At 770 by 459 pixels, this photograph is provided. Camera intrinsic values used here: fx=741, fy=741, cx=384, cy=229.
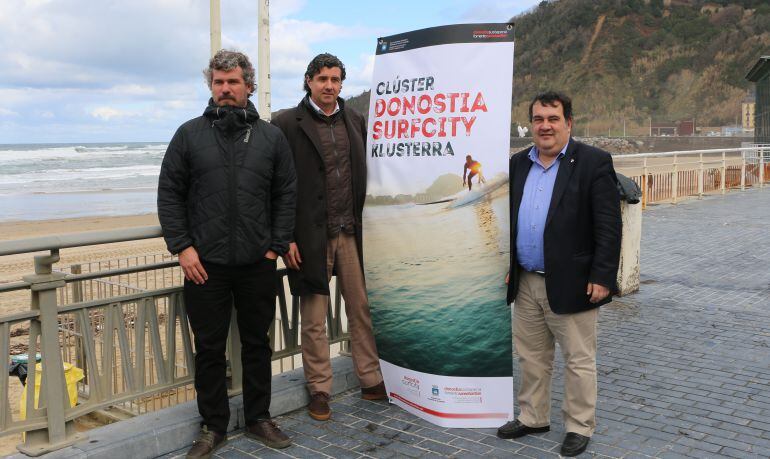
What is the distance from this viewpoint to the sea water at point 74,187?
2556 cm

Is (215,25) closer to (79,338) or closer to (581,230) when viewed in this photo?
(79,338)

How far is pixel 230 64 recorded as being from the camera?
3.87 m

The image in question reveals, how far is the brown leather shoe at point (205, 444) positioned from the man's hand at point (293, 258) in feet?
3.38

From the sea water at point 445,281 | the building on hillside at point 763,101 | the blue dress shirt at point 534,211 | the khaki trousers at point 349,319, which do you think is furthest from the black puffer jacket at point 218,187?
the building on hillside at point 763,101

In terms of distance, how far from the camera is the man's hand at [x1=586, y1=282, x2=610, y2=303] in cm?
386

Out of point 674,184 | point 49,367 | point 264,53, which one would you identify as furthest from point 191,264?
point 674,184

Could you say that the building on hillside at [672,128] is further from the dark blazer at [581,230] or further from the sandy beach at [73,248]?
the dark blazer at [581,230]

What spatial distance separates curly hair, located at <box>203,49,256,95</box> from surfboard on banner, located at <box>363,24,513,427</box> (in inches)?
34.8

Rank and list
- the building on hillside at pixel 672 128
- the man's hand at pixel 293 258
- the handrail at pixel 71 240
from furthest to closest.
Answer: the building on hillside at pixel 672 128 < the man's hand at pixel 293 258 < the handrail at pixel 71 240

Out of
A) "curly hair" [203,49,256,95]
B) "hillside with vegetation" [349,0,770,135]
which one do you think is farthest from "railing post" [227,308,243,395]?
"hillside with vegetation" [349,0,770,135]

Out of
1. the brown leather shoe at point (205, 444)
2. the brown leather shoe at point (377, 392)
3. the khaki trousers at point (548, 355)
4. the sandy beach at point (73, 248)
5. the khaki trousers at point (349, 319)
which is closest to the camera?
the brown leather shoe at point (205, 444)

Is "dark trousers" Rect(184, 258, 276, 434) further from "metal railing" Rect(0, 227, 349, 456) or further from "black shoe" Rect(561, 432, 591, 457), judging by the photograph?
"black shoe" Rect(561, 432, 591, 457)

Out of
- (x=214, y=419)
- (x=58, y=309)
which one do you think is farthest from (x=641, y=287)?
(x=58, y=309)

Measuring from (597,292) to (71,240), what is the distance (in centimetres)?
266
